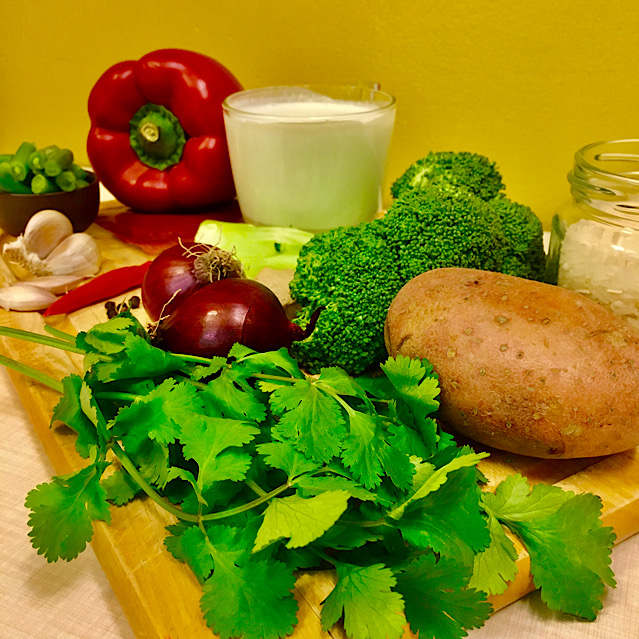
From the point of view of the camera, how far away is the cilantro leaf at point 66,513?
72 centimetres

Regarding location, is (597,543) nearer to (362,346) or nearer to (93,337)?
(362,346)

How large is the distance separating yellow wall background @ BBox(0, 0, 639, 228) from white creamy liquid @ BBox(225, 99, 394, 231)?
31 cm

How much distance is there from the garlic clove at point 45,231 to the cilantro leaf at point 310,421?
0.98m

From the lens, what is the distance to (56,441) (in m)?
0.94

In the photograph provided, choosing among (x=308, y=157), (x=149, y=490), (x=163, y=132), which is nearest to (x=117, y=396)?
(x=149, y=490)

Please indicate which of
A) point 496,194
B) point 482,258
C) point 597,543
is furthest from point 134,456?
point 496,194

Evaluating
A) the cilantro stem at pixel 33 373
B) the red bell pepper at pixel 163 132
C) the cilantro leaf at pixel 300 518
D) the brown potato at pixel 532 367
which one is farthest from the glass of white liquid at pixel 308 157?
the cilantro leaf at pixel 300 518

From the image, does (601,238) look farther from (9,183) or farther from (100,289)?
(9,183)

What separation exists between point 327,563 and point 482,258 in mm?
690

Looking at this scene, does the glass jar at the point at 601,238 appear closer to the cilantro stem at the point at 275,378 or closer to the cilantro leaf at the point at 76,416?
the cilantro stem at the point at 275,378

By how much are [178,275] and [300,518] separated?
696mm

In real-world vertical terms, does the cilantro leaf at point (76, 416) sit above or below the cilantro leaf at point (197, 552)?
above

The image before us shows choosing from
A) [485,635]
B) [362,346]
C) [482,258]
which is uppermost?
[482,258]

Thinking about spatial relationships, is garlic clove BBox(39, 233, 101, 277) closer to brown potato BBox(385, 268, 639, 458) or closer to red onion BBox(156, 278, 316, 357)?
red onion BBox(156, 278, 316, 357)
